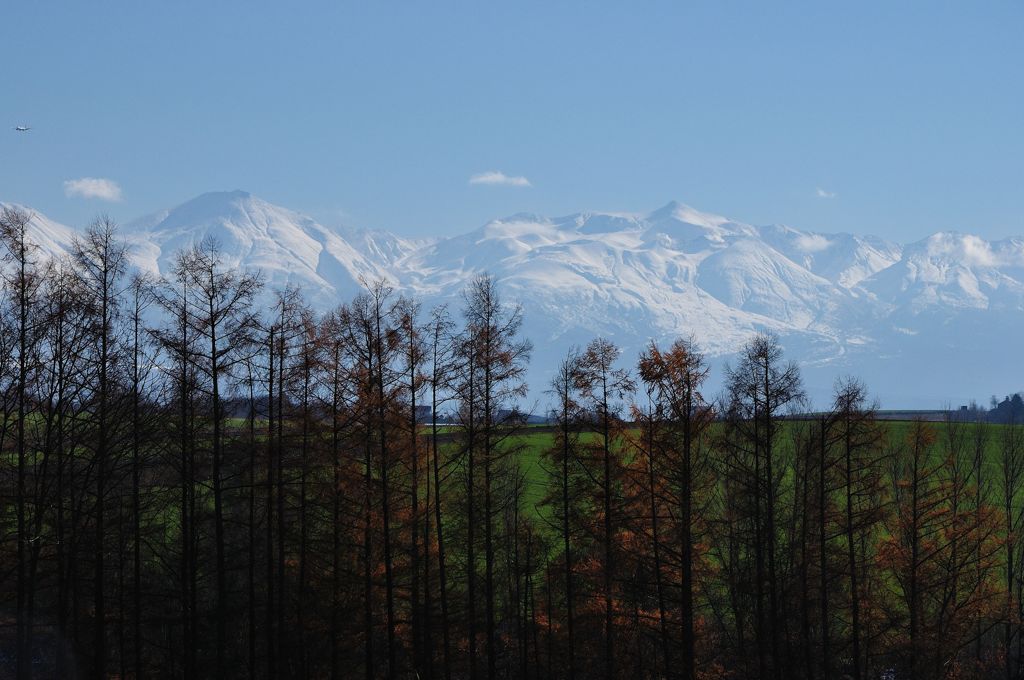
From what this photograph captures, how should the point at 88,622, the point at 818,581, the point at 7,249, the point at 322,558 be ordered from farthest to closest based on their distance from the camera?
the point at 818,581 → the point at 88,622 → the point at 322,558 → the point at 7,249

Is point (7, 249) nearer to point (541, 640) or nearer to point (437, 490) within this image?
point (437, 490)

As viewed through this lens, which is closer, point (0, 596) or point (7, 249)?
point (7, 249)

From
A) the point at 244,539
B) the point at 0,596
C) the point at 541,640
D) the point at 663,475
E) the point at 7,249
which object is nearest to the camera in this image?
the point at 7,249

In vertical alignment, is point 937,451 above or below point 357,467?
below

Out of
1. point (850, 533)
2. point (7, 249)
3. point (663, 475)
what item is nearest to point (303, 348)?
point (7, 249)

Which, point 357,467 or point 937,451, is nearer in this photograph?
point 357,467

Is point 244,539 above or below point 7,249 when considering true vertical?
below

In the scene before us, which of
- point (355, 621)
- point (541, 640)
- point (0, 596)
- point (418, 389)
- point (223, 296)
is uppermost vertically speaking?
point (223, 296)

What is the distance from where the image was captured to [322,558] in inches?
1412

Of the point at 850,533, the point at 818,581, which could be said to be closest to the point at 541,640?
the point at 818,581

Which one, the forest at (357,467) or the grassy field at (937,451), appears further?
the grassy field at (937,451)

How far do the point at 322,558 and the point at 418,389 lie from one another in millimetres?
6428

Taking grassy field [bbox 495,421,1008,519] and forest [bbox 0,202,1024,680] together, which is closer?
forest [bbox 0,202,1024,680]

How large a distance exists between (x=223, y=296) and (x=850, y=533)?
23169 millimetres
